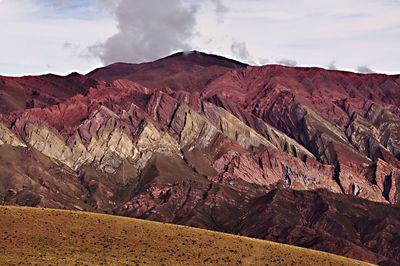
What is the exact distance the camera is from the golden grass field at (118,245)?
11844 centimetres

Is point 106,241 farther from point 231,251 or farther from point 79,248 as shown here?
point 231,251

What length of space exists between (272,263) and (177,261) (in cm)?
1857

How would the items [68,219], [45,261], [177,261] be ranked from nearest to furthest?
[45,261] → [177,261] → [68,219]

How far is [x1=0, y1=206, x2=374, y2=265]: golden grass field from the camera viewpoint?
118 meters

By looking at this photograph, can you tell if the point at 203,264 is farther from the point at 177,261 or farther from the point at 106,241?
the point at 106,241

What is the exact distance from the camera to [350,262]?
146 meters

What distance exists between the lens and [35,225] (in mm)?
135625

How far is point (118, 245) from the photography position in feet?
425

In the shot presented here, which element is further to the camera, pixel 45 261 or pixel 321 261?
pixel 321 261

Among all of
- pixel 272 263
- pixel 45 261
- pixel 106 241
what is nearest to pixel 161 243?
pixel 106 241

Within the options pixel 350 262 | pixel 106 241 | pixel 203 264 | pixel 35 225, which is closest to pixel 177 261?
pixel 203 264

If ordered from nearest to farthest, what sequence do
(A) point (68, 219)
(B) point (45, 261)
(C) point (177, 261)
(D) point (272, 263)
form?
(B) point (45, 261)
(C) point (177, 261)
(D) point (272, 263)
(A) point (68, 219)

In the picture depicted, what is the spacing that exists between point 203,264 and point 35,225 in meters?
30.3

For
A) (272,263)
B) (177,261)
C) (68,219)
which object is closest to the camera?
(177,261)
